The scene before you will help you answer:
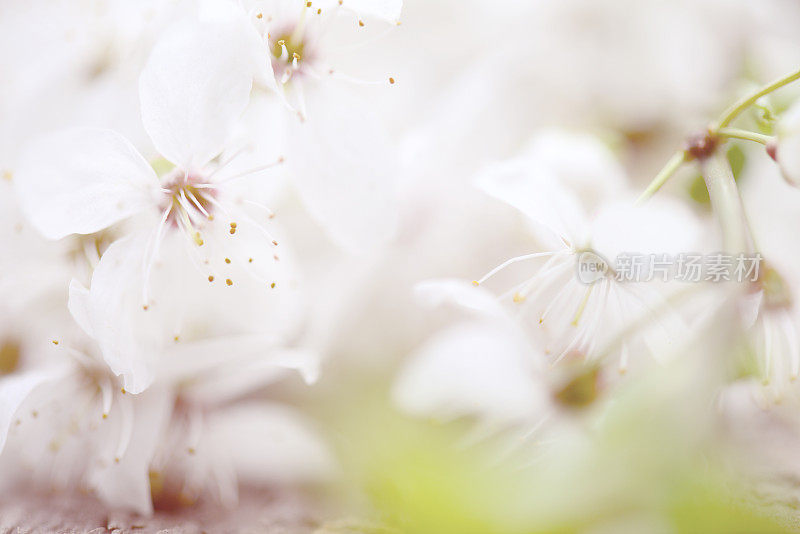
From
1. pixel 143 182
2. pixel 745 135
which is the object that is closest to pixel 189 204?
pixel 143 182

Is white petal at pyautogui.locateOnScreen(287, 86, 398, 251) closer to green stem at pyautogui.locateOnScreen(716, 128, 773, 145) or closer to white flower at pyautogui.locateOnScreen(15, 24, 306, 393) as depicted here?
white flower at pyautogui.locateOnScreen(15, 24, 306, 393)

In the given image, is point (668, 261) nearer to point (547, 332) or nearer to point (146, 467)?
point (547, 332)

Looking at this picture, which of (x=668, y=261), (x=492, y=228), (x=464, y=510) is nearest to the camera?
(x=464, y=510)

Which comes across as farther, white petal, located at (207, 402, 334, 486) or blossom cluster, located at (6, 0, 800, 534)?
white petal, located at (207, 402, 334, 486)

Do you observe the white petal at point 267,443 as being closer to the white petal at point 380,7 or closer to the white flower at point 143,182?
the white flower at point 143,182

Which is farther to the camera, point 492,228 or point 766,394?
point 492,228

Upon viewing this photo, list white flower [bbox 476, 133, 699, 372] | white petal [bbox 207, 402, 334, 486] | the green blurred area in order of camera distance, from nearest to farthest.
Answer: the green blurred area, white flower [bbox 476, 133, 699, 372], white petal [bbox 207, 402, 334, 486]

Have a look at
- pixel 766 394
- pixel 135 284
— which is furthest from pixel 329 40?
pixel 766 394

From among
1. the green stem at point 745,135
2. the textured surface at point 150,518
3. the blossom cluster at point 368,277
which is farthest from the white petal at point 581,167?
the textured surface at point 150,518

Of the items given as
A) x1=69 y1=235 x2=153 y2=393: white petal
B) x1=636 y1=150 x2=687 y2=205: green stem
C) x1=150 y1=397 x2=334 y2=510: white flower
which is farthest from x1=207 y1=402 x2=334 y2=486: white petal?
x1=636 y1=150 x2=687 y2=205: green stem
